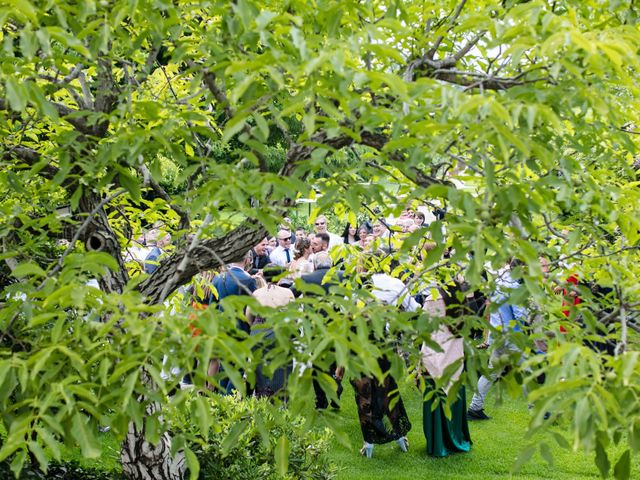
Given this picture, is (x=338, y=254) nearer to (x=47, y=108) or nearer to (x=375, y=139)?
(x=375, y=139)

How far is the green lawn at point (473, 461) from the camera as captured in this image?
8477 millimetres

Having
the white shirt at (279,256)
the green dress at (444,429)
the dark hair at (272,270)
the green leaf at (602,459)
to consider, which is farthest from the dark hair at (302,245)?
the green leaf at (602,459)

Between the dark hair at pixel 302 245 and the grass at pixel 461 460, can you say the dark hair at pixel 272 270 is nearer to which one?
the dark hair at pixel 302 245

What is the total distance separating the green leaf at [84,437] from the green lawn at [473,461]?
5.56 meters

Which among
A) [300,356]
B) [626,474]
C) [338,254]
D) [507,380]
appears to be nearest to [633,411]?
→ [626,474]

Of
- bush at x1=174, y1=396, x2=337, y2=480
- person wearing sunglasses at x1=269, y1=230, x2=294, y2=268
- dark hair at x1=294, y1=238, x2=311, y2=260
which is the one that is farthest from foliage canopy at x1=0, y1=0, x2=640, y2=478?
person wearing sunglasses at x1=269, y1=230, x2=294, y2=268

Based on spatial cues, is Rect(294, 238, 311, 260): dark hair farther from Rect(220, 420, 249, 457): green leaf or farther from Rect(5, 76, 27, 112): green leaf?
Rect(5, 76, 27, 112): green leaf

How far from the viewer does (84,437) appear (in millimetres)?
2863

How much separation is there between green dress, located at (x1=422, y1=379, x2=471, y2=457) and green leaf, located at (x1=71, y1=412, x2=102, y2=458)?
646 cm

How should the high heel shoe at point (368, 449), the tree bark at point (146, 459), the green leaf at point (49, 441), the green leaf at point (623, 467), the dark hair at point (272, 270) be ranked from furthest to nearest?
1. the high heel shoe at point (368, 449)
2. the tree bark at point (146, 459)
3. the dark hair at point (272, 270)
4. the green leaf at point (623, 467)
5. the green leaf at point (49, 441)

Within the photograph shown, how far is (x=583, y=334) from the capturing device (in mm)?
3729

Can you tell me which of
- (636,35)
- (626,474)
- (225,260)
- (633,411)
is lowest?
(626,474)

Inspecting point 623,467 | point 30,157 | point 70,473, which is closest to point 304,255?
point 70,473

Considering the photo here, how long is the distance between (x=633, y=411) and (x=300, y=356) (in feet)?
→ 4.15
